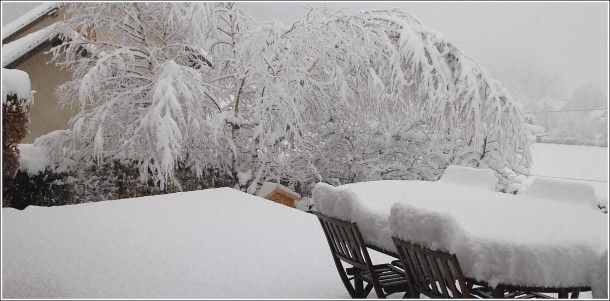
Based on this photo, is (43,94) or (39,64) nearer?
(39,64)

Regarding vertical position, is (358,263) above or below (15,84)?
below

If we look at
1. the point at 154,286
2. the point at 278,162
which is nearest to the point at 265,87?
the point at 278,162

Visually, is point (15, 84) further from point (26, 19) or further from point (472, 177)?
point (26, 19)

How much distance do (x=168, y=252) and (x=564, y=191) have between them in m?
2.70

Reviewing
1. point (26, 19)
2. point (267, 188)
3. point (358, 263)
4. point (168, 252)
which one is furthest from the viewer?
point (26, 19)

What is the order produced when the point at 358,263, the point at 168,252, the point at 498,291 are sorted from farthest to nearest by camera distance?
the point at 168,252 → the point at 358,263 → the point at 498,291

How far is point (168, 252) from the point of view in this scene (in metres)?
4.09

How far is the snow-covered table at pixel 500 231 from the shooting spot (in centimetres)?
182

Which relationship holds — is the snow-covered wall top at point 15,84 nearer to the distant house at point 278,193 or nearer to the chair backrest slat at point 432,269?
the distant house at point 278,193

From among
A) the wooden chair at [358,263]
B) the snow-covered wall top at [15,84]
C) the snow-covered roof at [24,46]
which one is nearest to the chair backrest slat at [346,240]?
the wooden chair at [358,263]

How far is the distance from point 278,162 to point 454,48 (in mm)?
2727

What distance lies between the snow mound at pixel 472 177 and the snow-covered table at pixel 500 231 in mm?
326

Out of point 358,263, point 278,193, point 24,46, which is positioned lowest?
point 278,193

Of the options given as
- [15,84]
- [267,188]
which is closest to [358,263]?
[15,84]
